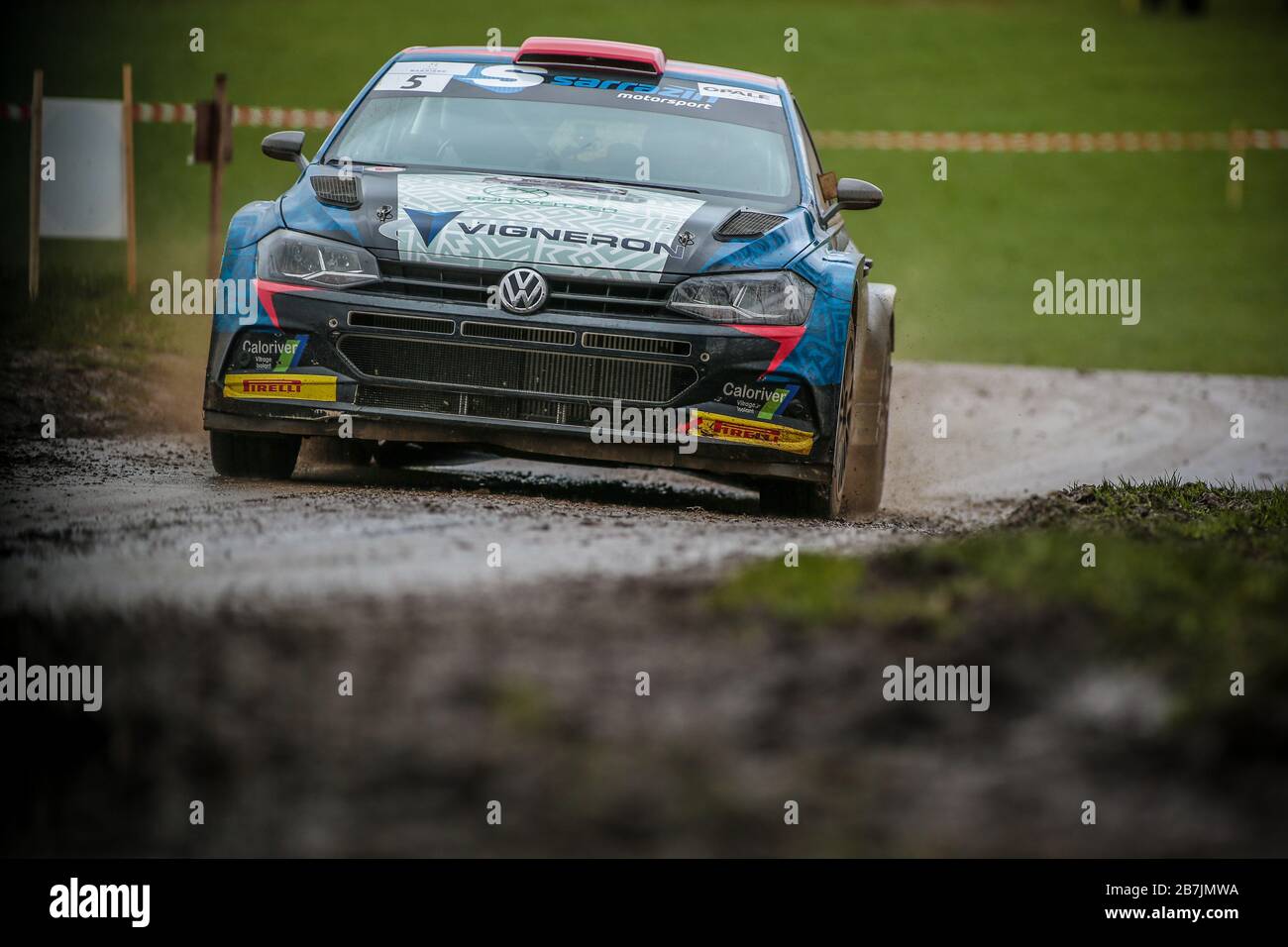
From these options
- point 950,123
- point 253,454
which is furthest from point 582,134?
point 950,123

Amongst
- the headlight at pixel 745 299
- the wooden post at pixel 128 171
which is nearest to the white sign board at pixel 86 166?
the wooden post at pixel 128 171

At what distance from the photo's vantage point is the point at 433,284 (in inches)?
263

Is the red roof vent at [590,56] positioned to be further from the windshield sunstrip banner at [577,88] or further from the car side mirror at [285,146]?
the car side mirror at [285,146]

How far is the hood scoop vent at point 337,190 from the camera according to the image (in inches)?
276

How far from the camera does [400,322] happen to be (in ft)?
21.9

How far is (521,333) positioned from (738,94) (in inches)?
93.5

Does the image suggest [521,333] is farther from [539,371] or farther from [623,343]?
[623,343]

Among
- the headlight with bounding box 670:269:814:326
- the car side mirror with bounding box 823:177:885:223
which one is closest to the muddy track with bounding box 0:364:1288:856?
the headlight with bounding box 670:269:814:326

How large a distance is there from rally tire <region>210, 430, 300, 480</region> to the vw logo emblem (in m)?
1.14

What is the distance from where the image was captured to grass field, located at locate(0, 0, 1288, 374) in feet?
59.7

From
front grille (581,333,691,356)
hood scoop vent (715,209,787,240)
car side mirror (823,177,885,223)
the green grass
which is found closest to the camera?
the green grass

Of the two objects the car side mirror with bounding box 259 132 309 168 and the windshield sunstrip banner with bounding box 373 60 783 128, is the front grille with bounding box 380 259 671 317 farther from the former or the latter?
the windshield sunstrip banner with bounding box 373 60 783 128

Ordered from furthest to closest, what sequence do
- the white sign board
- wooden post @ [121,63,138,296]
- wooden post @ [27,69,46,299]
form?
wooden post @ [121,63,138,296]
the white sign board
wooden post @ [27,69,46,299]
